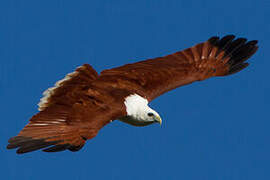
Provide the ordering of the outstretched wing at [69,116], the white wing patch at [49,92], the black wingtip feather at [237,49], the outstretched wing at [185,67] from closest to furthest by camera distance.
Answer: the outstretched wing at [69,116], the white wing patch at [49,92], the outstretched wing at [185,67], the black wingtip feather at [237,49]

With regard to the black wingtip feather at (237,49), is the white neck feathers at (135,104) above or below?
below

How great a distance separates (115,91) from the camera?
465 inches

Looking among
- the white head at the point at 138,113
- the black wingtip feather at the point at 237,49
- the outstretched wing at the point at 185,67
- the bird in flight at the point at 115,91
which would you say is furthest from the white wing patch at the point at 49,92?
the black wingtip feather at the point at 237,49

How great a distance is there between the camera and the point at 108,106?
1112cm

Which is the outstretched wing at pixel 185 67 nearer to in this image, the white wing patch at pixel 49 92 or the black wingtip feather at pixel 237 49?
the black wingtip feather at pixel 237 49

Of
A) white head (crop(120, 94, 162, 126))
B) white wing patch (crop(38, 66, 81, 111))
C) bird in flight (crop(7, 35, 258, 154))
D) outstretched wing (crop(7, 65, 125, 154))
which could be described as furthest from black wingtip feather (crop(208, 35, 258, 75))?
white wing patch (crop(38, 66, 81, 111))

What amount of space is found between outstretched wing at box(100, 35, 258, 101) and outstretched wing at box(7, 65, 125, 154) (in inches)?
32.1

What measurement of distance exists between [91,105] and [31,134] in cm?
129

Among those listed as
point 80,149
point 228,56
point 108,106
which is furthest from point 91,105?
point 228,56

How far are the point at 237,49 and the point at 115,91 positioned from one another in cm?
338

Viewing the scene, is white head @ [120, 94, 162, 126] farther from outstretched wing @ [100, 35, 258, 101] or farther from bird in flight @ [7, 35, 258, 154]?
outstretched wing @ [100, 35, 258, 101]

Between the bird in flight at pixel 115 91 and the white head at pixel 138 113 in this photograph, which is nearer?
the bird in flight at pixel 115 91

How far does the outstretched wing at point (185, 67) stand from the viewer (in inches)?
491

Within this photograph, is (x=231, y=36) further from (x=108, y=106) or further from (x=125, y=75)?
(x=108, y=106)
